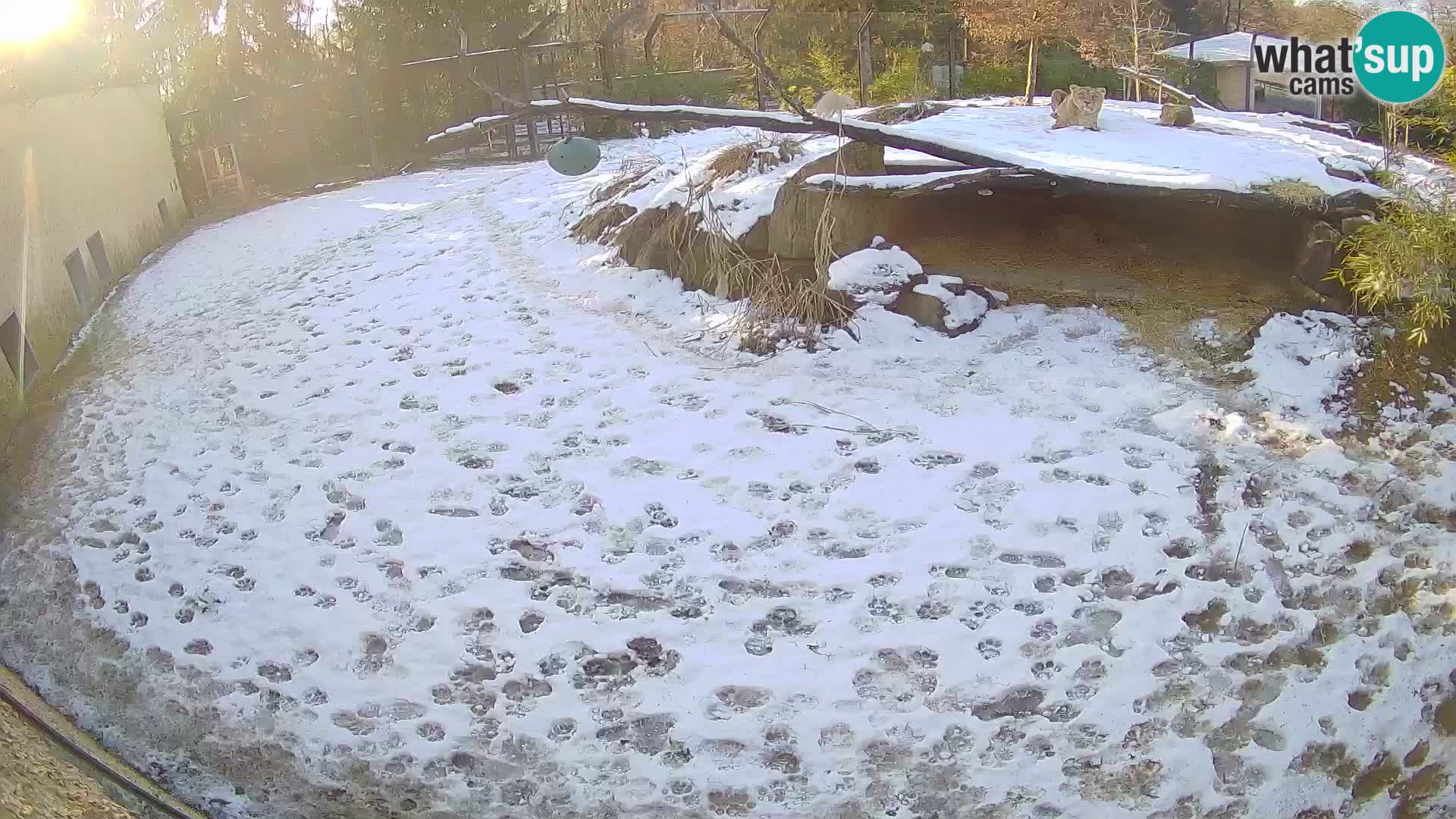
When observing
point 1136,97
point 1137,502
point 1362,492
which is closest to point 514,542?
point 1137,502

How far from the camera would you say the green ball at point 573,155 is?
5.08 metres

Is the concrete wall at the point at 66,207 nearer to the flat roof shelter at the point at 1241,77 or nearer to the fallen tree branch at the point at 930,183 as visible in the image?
the fallen tree branch at the point at 930,183

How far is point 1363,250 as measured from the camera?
17.1ft

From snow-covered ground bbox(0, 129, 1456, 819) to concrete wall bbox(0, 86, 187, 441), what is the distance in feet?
2.27

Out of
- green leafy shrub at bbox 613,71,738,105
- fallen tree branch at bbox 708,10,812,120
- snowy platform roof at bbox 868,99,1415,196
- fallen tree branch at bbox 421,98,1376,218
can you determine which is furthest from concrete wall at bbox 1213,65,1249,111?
fallen tree branch at bbox 708,10,812,120

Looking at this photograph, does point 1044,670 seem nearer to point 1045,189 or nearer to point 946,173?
point 946,173

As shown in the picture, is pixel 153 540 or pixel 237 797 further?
pixel 153 540

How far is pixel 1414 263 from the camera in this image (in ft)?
15.8

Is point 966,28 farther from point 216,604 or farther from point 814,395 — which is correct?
point 216,604

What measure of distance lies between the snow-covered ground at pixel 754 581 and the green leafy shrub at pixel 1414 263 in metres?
0.37

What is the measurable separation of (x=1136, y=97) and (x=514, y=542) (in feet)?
40.9

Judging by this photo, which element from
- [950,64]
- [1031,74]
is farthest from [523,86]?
[1031,74]

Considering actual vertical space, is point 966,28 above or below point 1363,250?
above

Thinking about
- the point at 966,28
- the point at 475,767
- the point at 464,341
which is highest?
the point at 966,28
